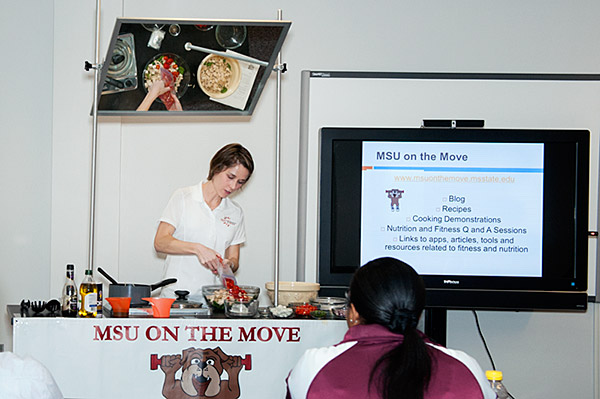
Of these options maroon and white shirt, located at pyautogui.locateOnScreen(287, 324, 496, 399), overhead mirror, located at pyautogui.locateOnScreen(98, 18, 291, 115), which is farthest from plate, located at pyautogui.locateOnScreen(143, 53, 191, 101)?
maroon and white shirt, located at pyautogui.locateOnScreen(287, 324, 496, 399)

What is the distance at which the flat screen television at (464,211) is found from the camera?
3684 mm

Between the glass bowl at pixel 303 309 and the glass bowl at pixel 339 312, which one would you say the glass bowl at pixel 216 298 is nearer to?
the glass bowl at pixel 303 309

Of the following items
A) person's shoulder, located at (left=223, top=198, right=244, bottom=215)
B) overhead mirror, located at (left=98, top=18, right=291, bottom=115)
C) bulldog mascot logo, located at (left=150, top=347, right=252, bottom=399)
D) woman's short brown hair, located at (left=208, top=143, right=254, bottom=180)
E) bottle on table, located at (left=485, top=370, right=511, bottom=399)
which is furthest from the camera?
person's shoulder, located at (left=223, top=198, right=244, bottom=215)

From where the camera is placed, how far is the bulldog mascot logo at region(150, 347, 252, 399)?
251 cm

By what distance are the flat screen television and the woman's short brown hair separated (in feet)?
1.54

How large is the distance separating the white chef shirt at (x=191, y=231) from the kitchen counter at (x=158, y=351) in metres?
1.37

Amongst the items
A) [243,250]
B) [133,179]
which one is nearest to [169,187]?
[133,179]

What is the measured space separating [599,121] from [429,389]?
2941 millimetres

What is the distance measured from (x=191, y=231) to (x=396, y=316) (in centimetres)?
237

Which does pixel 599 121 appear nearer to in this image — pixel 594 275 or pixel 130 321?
pixel 594 275

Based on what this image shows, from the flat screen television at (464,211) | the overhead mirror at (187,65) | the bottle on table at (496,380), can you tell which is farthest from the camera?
the flat screen television at (464,211)

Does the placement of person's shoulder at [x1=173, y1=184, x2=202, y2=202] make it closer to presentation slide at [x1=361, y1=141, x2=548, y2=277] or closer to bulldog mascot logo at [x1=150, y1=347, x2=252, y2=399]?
presentation slide at [x1=361, y1=141, x2=548, y2=277]

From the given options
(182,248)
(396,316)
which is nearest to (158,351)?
(396,316)

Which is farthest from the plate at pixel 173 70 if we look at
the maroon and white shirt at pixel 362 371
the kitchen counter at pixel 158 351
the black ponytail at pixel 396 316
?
the maroon and white shirt at pixel 362 371
